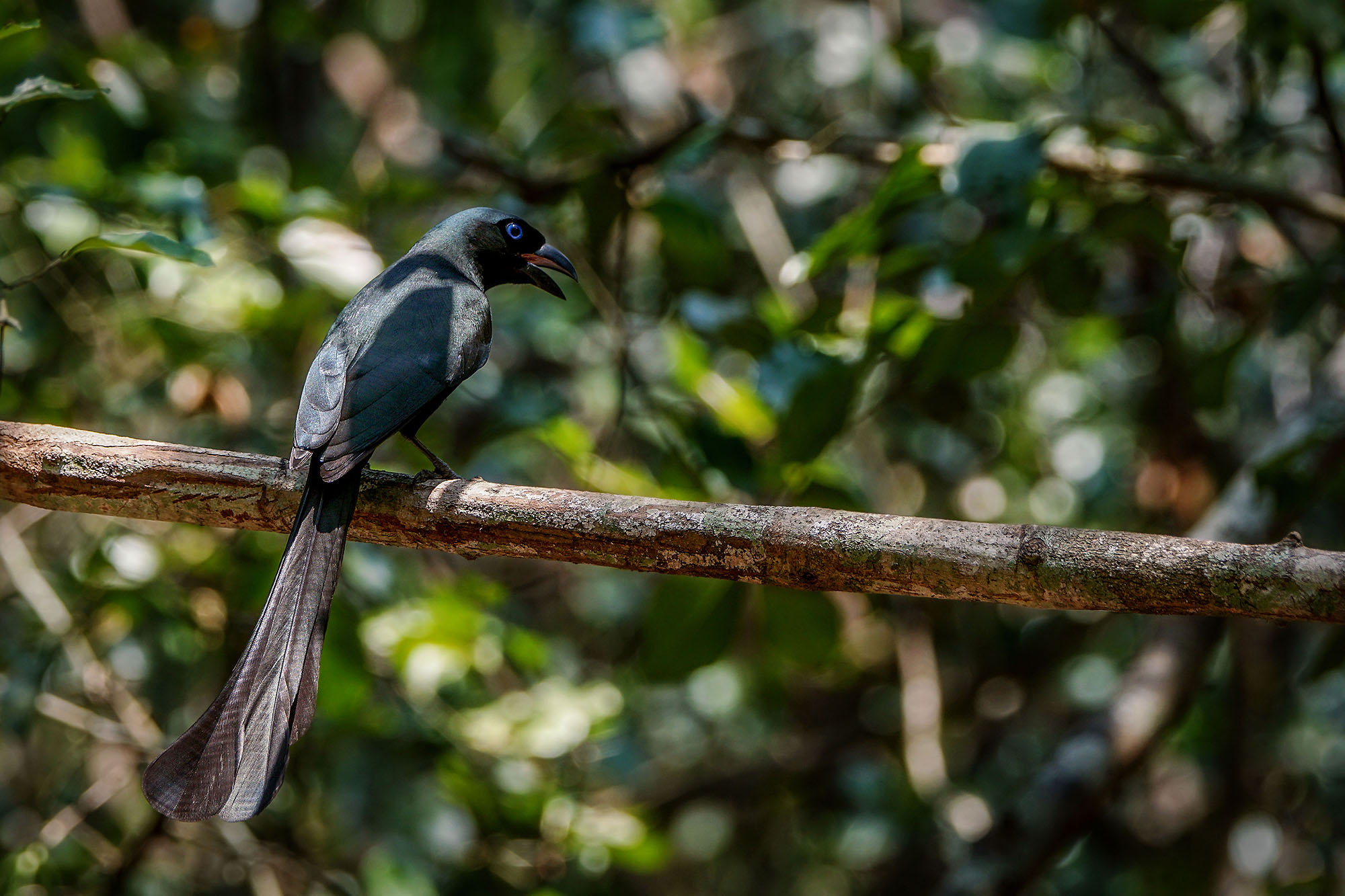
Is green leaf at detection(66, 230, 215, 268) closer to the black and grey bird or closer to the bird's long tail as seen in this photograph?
the black and grey bird

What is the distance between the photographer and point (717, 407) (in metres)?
3.79

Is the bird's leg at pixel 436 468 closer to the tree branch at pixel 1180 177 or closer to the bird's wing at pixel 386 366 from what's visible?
the bird's wing at pixel 386 366

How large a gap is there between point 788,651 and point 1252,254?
3.39 m

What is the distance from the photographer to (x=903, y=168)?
3.17 metres

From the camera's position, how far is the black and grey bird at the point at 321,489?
7.40ft

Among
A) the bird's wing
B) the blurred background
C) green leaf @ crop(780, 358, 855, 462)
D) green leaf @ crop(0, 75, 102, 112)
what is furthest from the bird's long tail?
green leaf @ crop(780, 358, 855, 462)

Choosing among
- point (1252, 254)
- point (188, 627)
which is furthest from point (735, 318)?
point (1252, 254)

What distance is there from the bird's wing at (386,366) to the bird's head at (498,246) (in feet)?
1.59

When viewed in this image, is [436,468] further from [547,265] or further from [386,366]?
[547,265]

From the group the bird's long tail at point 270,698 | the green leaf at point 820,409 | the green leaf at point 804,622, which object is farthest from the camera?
the green leaf at point 804,622

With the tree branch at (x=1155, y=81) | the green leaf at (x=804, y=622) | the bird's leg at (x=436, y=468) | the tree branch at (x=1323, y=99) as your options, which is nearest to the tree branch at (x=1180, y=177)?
the tree branch at (x=1323, y=99)

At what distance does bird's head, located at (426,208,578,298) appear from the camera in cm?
390

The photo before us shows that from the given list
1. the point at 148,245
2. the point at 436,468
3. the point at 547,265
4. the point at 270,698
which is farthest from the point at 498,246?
the point at 270,698

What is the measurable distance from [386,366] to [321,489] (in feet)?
1.70
